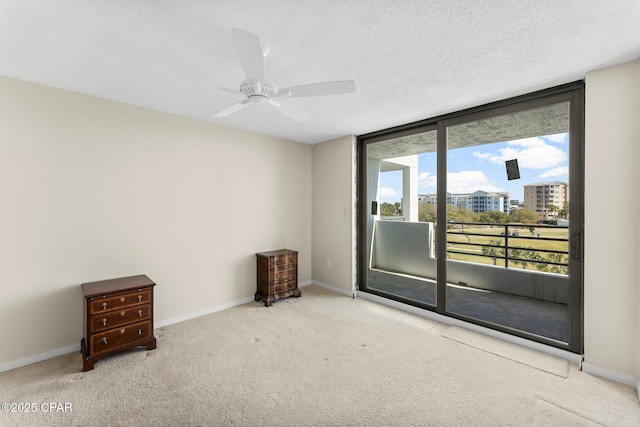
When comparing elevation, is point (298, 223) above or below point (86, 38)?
below

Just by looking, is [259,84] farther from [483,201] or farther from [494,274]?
[494,274]

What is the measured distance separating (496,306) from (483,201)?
5.49ft

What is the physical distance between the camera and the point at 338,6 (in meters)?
1.41

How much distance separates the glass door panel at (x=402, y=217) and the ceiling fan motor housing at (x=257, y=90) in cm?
294

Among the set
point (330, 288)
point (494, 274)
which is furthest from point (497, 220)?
point (330, 288)

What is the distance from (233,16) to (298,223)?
3244 millimetres

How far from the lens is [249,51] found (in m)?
1.38

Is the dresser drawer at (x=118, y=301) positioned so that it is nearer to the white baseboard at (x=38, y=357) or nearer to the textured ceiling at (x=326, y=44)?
the white baseboard at (x=38, y=357)

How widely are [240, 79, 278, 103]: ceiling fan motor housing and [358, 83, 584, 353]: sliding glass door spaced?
226cm

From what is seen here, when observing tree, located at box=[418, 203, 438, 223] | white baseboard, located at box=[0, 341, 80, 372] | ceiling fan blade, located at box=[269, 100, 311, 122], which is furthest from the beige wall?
white baseboard, located at box=[0, 341, 80, 372]

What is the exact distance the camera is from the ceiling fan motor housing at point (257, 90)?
5.68 ft

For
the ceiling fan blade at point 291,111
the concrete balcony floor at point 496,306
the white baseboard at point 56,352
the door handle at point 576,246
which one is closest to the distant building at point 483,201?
the concrete balcony floor at point 496,306

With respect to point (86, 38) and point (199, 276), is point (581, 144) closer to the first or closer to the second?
point (86, 38)

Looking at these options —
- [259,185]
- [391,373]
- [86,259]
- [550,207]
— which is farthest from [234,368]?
[550,207]
